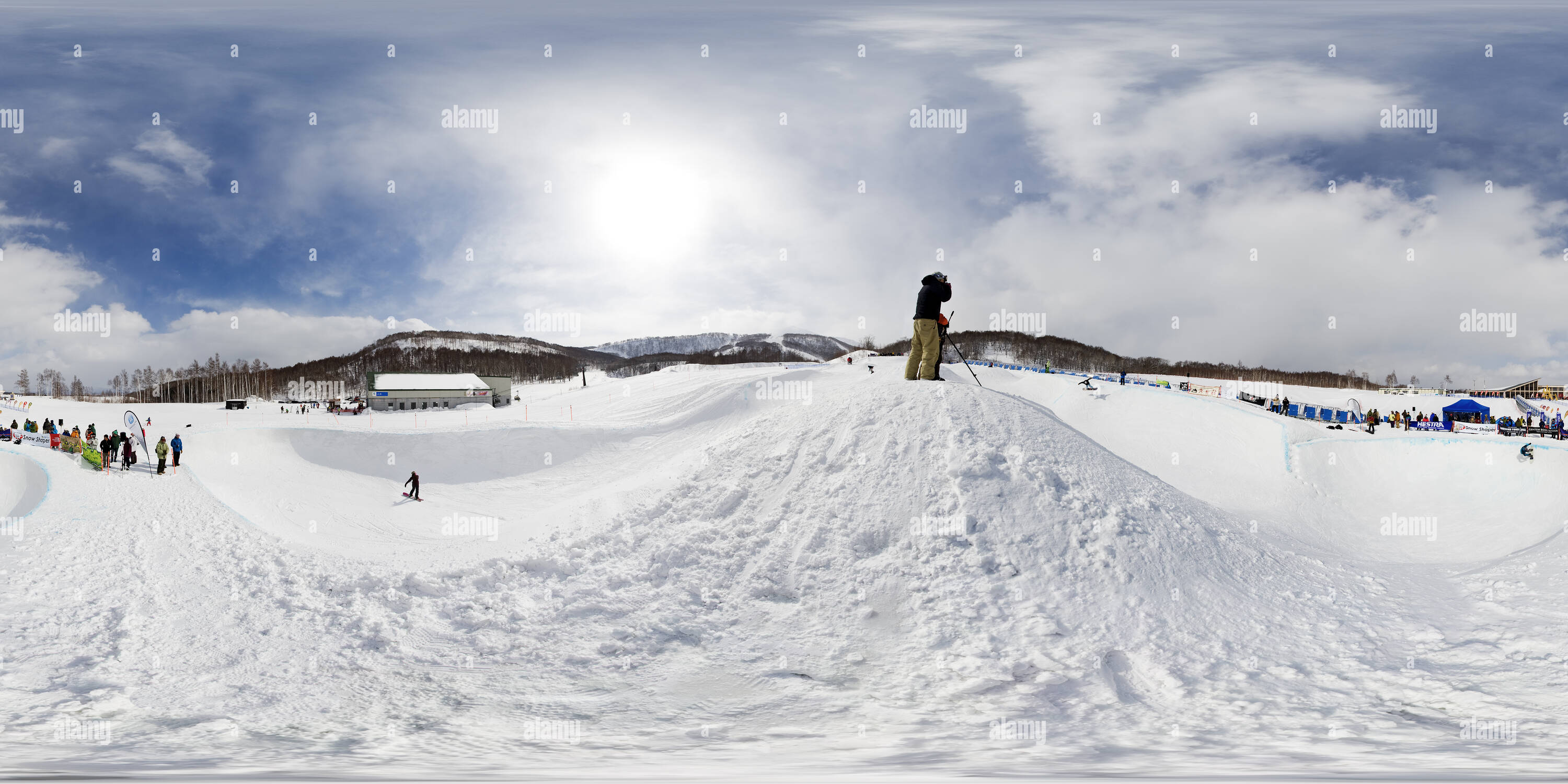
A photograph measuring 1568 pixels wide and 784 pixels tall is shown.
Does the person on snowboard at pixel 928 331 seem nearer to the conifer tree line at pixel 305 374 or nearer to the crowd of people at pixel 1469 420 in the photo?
the crowd of people at pixel 1469 420

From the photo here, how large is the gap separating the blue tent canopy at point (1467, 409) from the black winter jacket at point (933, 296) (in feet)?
126

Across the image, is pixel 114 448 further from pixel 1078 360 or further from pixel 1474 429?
pixel 1078 360

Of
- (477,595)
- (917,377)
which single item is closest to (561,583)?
(477,595)

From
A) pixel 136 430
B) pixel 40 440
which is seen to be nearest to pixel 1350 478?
pixel 40 440

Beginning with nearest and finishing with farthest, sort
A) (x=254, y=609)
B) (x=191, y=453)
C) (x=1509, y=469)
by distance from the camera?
(x=254, y=609) → (x=1509, y=469) → (x=191, y=453)

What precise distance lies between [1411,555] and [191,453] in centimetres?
3550

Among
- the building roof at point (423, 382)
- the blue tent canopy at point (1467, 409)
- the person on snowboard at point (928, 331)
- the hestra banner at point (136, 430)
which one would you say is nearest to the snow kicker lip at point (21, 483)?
the hestra banner at point (136, 430)

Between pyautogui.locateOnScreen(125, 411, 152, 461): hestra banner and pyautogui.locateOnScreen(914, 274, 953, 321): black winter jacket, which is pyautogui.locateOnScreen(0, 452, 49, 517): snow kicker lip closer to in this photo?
pyautogui.locateOnScreen(125, 411, 152, 461): hestra banner

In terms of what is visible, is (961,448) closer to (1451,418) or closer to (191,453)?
(191,453)

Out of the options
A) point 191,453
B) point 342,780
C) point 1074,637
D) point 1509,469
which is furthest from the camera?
point 191,453

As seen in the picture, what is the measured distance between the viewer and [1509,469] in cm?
1906

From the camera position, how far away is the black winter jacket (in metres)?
17.0

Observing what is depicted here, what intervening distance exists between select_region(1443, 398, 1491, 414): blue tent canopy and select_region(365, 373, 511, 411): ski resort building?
65130 mm

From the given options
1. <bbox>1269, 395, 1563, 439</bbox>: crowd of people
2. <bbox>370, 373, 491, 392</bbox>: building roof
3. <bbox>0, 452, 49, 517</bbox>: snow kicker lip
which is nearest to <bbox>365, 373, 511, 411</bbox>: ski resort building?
<bbox>370, 373, 491, 392</bbox>: building roof
